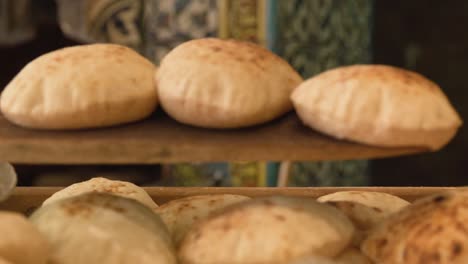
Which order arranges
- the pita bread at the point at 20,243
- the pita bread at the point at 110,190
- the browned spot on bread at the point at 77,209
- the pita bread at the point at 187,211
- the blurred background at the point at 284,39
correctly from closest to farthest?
the pita bread at the point at 20,243
the browned spot on bread at the point at 77,209
the pita bread at the point at 187,211
the pita bread at the point at 110,190
the blurred background at the point at 284,39

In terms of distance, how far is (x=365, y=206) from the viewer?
951 millimetres

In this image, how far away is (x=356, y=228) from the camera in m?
0.91

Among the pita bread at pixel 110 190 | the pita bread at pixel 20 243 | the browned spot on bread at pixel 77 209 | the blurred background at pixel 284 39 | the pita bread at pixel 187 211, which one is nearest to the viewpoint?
the pita bread at pixel 20 243

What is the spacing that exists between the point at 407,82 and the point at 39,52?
1.95 metres

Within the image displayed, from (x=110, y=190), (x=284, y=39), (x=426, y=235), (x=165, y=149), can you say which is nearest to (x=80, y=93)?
(x=165, y=149)

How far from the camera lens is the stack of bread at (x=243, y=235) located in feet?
2.41

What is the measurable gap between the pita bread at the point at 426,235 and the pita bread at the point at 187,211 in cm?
23

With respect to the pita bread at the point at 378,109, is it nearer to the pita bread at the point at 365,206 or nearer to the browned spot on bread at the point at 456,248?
the browned spot on bread at the point at 456,248

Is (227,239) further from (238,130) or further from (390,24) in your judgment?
(390,24)

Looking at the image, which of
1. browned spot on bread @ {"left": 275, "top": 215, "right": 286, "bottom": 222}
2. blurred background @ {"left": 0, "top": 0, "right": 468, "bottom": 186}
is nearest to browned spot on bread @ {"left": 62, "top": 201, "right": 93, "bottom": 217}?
browned spot on bread @ {"left": 275, "top": 215, "right": 286, "bottom": 222}

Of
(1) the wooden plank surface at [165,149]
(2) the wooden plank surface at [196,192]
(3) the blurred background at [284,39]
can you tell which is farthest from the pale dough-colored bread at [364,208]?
(3) the blurred background at [284,39]

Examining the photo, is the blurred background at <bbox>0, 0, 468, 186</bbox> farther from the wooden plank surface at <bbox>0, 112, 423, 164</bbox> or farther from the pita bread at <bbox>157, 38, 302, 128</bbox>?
the wooden plank surface at <bbox>0, 112, 423, 164</bbox>

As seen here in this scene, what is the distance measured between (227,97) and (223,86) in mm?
15

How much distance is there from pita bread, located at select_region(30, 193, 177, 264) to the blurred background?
3.38ft
